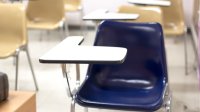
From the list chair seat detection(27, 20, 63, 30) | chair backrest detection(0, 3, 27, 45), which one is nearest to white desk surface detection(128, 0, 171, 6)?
chair seat detection(27, 20, 63, 30)

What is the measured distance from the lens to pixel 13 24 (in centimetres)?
288

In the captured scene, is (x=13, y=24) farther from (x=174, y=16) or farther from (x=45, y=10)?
(x=174, y=16)

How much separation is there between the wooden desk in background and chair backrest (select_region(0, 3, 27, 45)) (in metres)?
1.16

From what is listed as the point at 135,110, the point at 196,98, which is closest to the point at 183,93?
the point at 196,98

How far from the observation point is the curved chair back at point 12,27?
2828 mm

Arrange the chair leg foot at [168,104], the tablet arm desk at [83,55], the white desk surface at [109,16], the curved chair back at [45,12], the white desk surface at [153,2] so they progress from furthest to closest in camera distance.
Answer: the curved chair back at [45,12], the white desk surface at [153,2], the white desk surface at [109,16], the chair leg foot at [168,104], the tablet arm desk at [83,55]

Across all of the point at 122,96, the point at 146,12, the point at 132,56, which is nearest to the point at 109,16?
the point at 146,12

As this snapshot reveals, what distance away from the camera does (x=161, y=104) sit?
1.81 m

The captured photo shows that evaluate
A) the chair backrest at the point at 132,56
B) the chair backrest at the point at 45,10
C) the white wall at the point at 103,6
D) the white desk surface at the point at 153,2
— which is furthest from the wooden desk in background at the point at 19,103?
the white wall at the point at 103,6

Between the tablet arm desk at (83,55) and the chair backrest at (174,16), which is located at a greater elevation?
the tablet arm desk at (83,55)

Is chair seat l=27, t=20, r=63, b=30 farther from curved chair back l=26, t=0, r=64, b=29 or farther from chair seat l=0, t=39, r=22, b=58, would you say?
chair seat l=0, t=39, r=22, b=58

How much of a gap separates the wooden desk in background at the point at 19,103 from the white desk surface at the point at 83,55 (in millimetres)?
244

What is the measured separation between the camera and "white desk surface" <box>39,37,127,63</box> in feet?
5.11

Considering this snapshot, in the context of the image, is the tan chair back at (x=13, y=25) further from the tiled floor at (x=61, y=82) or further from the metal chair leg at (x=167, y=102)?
the metal chair leg at (x=167, y=102)
